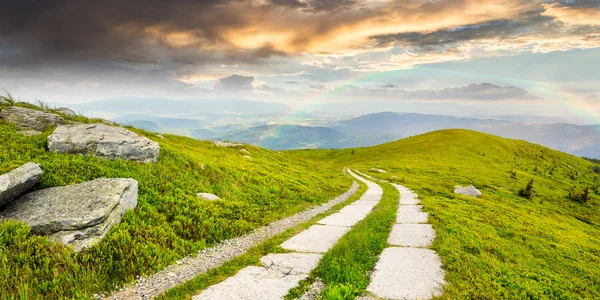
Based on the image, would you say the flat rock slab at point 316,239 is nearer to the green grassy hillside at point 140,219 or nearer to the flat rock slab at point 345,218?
the flat rock slab at point 345,218

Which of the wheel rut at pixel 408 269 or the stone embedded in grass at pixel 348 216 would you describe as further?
the stone embedded in grass at pixel 348 216

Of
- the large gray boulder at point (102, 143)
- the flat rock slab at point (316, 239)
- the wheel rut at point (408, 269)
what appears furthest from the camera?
the large gray boulder at point (102, 143)

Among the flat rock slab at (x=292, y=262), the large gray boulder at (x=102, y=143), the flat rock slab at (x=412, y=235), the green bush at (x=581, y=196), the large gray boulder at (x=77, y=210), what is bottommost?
the green bush at (x=581, y=196)

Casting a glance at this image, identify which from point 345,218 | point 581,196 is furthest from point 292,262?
point 581,196

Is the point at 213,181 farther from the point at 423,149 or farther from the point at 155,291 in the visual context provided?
the point at 423,149

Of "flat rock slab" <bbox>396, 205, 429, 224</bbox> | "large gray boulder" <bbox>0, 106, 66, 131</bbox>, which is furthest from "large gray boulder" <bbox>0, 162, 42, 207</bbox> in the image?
"flat rock slab" <bbox>396, 205, 429, 224</bbox>

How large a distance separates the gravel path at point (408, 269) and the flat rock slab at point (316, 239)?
279 cm

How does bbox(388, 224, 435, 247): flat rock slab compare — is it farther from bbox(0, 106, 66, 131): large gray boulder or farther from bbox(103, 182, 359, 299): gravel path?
bbox(0, 106, 66, 131): large gray boulder

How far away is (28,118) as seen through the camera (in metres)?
23.7

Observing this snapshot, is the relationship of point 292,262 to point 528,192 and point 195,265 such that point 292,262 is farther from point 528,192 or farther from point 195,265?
point 528,192

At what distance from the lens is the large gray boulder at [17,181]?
39.2 feet

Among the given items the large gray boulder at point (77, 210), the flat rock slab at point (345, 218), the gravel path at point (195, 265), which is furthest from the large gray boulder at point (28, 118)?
the flat rock slab at point (345, 218)

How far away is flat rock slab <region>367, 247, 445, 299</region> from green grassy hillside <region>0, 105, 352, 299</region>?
849 centimetres

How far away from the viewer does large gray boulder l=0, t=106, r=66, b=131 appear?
2282 centimetres
